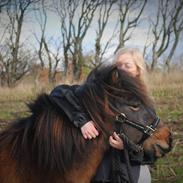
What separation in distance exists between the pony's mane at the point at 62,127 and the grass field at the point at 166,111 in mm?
324

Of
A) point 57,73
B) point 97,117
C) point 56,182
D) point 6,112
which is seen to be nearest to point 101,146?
point 97,117

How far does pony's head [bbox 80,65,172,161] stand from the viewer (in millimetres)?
2465

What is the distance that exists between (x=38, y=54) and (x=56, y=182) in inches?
1068

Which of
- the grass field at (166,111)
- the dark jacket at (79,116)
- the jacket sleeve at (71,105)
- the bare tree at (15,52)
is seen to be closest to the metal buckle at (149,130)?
the dark jacket at (79,116)

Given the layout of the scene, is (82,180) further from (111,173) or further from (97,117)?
(97,117)

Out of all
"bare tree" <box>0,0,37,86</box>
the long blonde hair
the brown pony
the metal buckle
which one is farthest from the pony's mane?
"bare tree" <box>0,0,37,86</box>

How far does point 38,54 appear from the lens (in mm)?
29188

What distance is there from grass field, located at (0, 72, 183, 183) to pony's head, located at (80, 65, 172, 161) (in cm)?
46

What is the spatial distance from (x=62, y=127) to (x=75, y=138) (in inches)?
3.8

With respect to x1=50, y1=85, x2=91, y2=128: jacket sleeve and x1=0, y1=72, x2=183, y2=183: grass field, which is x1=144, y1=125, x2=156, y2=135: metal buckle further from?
x1=0, y1=72, x2=183, y2=183: grass field

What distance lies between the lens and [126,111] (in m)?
2.49

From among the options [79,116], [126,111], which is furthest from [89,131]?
[126,111]

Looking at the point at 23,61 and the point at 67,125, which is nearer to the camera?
the point at 67,125

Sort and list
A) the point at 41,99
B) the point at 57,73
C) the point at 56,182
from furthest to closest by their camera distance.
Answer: the point at 57,73
the point at 41,99
the point at 56,182
